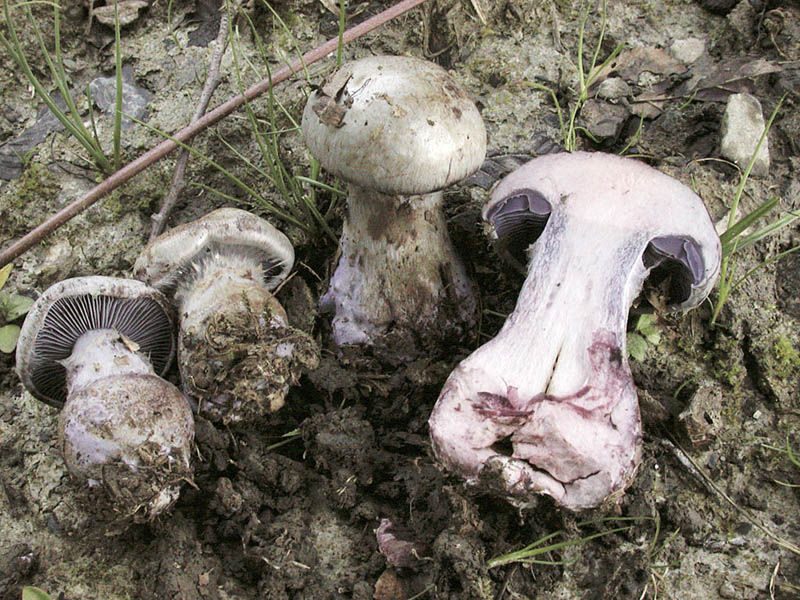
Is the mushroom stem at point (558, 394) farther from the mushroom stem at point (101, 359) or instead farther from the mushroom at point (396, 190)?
the mushroom stem at point (101, 359)

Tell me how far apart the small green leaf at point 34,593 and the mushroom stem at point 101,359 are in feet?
2.19

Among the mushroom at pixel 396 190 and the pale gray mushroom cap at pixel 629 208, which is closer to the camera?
the mushroom at pixel 396 190

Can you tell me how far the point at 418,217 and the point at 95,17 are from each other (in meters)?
2.60

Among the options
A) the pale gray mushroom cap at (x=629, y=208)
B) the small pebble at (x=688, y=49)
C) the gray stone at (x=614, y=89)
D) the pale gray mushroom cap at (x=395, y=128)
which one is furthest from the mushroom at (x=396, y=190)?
the small pebble at (x=688, y=49)

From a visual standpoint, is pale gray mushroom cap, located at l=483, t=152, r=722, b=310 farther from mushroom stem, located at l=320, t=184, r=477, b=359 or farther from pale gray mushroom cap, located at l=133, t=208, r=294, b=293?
pale gray mushroom cap, located at l=133, t=208, r=294, b=293

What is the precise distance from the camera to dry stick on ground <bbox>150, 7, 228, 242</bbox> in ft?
9.95

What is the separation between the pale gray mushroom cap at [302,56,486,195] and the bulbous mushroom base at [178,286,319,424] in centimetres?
68

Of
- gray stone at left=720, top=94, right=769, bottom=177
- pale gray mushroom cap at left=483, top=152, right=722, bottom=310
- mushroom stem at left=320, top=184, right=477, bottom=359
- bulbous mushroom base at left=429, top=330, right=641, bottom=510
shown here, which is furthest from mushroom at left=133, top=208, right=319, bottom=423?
gray stone at left=720, top=94, right=769, bottom=177

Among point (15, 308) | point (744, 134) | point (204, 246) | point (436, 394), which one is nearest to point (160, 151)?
point (204, 246)

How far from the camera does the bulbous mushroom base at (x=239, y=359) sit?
94.7 inches

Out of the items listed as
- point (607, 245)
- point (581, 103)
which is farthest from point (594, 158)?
point (581, 103)

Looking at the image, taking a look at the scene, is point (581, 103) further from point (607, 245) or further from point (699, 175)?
point (607, 245)

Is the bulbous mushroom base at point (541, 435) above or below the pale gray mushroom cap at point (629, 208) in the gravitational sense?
below

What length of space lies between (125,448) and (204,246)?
33.1 inches
